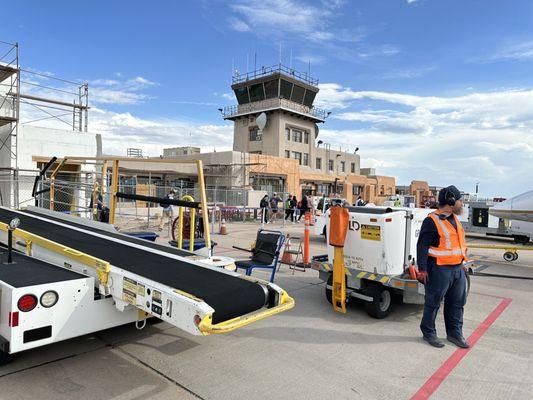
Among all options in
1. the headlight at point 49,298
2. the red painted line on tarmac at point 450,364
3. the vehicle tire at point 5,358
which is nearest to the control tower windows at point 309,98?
the red painted line on tarmac at point 450,364

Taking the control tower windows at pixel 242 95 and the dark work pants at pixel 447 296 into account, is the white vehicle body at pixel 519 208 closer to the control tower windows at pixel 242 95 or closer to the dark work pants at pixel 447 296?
the dark work pants at pixel 447 296

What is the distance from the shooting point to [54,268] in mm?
3748

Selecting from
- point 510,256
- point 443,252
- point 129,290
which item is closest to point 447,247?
point 443,252

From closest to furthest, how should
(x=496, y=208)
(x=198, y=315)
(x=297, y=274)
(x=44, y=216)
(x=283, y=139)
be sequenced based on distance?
1. (x=198, y=315)
2. (x=44, y=216)
3. (x=297, y=274)
4. (x=496, y=208)
5. (x=283, y=139)

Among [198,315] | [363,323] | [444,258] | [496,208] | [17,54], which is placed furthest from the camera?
[17,54]

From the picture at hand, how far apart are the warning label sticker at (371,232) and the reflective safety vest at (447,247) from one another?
39.7 inches

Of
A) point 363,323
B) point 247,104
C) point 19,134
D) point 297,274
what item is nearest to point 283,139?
point 247,104

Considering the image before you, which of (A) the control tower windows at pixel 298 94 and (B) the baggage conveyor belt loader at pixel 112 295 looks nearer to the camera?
(B) the baggage conveyor belt loader at pixel 112 295

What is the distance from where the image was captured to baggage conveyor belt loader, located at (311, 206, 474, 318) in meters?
5.42

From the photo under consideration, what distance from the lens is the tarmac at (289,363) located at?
3.39 metres

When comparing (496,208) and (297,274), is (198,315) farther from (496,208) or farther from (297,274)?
(496,208)

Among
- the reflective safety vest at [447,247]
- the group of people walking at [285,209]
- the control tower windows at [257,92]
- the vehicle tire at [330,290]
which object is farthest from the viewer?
the control tower windows at [257,92]

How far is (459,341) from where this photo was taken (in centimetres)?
460

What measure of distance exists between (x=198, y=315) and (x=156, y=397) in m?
1.01
